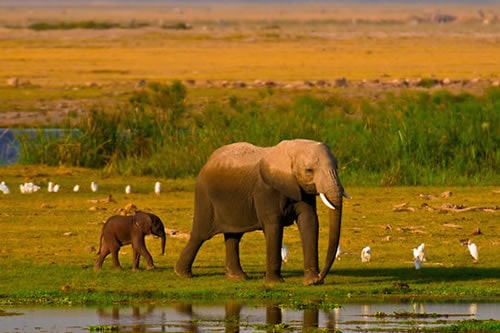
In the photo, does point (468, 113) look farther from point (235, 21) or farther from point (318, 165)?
point (235, 21)

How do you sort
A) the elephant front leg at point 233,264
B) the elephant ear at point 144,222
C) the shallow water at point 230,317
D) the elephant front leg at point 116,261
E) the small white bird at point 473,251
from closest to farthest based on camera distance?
the shallow water at point 230,317, the elephant front leg at point 233,264, the elephant ear at point 144,222, the elephant front leg at point 116,261, the small white bird at point 473,251

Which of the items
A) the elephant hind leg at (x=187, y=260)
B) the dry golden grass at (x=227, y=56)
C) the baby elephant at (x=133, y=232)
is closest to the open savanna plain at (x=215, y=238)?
the elephant hind leg at (x=187, y=260)

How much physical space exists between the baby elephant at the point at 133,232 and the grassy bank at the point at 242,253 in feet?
0.76

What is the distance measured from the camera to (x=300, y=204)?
48.6 feet

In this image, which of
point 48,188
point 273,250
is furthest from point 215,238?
point 48,188

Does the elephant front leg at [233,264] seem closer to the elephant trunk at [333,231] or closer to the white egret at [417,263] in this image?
the elephant trunk at [333,231]

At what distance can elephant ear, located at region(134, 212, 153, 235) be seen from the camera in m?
15.5

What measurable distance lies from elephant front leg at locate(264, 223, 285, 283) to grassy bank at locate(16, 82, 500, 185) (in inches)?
394

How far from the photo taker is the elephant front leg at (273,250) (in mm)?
14727

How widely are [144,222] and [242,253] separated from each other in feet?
8.27

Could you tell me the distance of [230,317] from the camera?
13.2m

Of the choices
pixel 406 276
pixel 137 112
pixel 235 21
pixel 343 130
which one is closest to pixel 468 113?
pixel 343 130

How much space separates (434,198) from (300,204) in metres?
8.23

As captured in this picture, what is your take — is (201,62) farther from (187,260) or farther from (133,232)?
(187,260)
